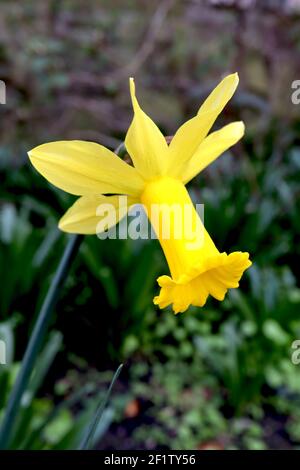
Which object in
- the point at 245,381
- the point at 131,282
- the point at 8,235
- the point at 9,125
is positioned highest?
the point at 9,125

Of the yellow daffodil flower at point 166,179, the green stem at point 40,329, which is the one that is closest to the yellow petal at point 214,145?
the yellow daffodil flower at point 166,179

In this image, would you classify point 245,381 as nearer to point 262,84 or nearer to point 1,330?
point 1,330

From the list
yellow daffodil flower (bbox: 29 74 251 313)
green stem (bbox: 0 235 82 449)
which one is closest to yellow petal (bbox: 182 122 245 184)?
yellow daffodil flower (bbox: 29 74 251 313)

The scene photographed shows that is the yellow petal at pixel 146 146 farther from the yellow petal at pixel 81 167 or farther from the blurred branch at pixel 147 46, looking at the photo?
the blurred branch at pixel 147 46

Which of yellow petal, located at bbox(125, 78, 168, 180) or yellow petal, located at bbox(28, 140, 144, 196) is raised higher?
yellow petal, located at bbox(125, 78, 168, 180)

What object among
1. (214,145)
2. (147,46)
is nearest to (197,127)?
(214,145)

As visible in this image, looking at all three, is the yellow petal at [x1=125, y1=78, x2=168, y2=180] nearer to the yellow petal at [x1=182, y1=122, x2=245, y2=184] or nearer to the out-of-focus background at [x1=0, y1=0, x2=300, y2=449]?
the yellow petal at [x1=182, y1=122, x2=245, y2=184]

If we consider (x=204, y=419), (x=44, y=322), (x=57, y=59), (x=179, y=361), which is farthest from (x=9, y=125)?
(x=44, y=322)

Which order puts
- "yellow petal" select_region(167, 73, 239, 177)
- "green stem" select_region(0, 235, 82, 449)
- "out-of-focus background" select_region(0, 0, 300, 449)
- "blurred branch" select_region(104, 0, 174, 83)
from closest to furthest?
"yellow petal" select_region(167, 73, 239, 177), "green stem" select_region(0, 235, 82, 449), "out-of-focus background" select_region(0, 0, 300, 449), "blurred branch" select_region(104, 0, 174, 83)
